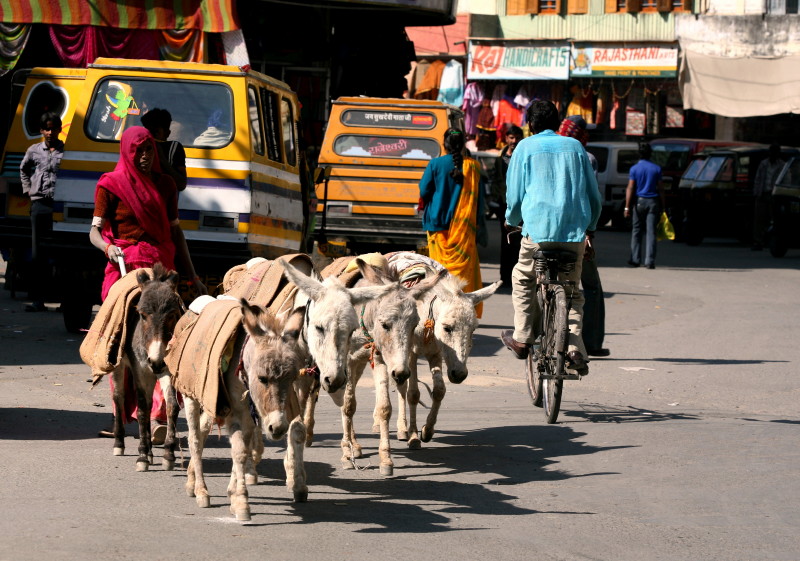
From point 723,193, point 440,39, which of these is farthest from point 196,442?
point 440,39

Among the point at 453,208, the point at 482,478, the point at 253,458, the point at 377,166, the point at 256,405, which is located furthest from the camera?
the point at 377,166

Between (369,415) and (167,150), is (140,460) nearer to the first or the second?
(369,415)

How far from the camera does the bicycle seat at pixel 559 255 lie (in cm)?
956

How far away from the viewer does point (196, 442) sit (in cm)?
709

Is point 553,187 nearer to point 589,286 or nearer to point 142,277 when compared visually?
point 589,286

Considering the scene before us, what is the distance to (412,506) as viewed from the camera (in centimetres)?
711

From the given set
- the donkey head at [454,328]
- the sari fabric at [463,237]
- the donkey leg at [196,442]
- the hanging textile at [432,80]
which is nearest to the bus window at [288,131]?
the sari fabric at [463,237]

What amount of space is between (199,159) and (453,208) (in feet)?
7.90

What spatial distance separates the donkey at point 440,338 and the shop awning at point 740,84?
105 ft

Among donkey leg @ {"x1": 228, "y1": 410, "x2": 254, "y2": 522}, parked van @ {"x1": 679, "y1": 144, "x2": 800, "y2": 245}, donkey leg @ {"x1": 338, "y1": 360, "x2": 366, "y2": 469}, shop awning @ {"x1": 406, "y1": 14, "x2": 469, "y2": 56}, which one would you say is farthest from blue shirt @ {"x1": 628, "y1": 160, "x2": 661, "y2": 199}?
shop awning @ {"x1": 406, "y1": 14, "x2": 469, "y2": 56}

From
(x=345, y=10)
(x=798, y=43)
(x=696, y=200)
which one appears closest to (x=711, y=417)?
(x=345, y=10)

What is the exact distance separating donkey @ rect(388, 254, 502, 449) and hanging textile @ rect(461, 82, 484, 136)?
3483cm

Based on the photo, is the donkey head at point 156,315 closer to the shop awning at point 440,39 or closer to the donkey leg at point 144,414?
the donkey leg at point 144,414

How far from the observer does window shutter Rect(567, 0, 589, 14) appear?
43188 mm
